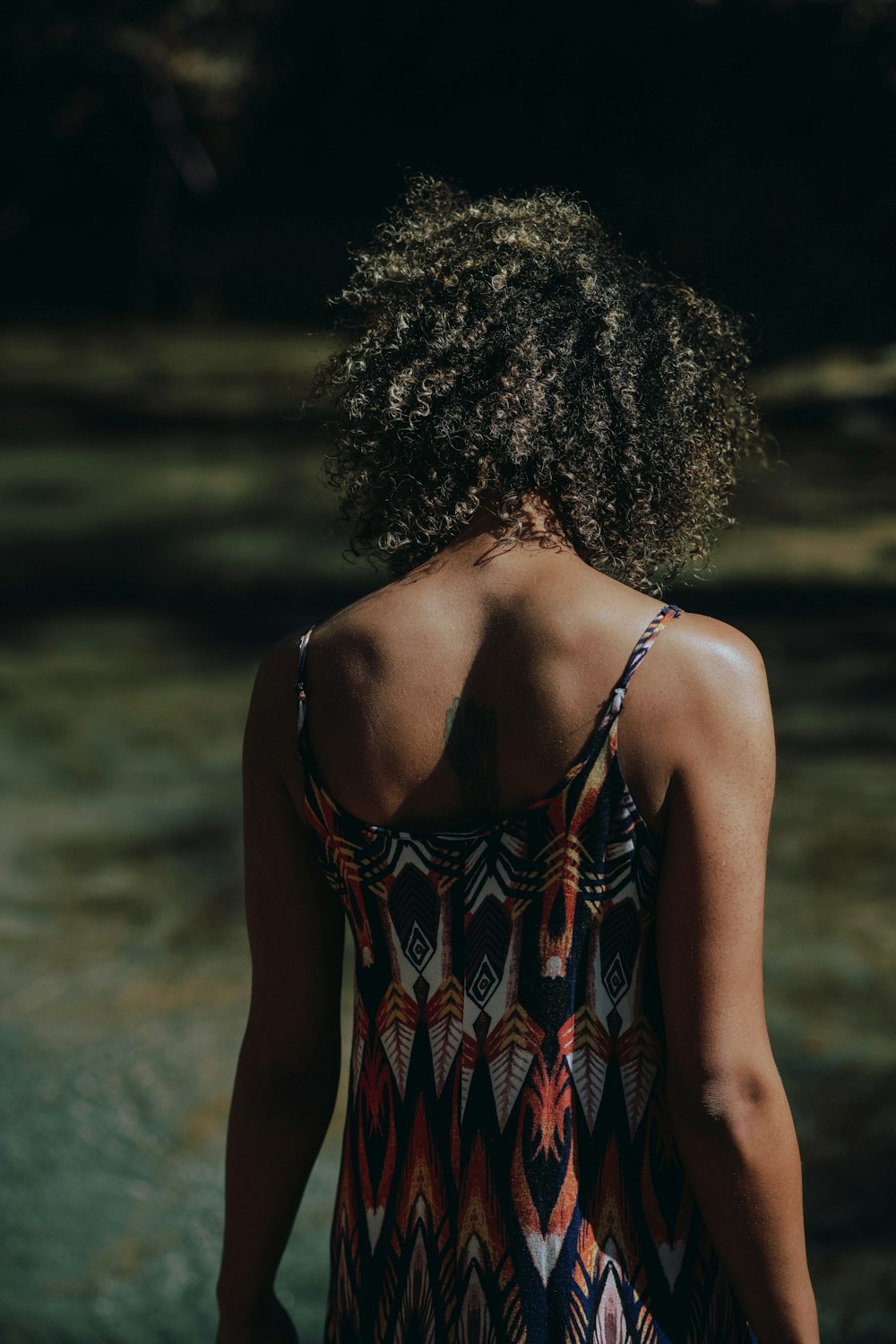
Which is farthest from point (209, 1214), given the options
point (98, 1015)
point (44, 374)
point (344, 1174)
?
point (44, 374)

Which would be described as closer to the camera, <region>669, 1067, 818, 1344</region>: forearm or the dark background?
<region>669, 1067, 818, 1344</region>: forearm

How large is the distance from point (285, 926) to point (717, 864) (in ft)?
1.28

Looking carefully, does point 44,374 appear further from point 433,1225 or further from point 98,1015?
point 433,1225

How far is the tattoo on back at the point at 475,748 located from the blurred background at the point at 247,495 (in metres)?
0.39

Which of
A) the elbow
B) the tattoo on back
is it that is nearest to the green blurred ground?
the tattoo on back

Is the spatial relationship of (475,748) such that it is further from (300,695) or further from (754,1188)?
(754,1188)

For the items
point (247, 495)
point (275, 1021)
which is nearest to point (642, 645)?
point (275, 1021)

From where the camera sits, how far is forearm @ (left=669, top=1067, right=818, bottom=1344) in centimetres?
109

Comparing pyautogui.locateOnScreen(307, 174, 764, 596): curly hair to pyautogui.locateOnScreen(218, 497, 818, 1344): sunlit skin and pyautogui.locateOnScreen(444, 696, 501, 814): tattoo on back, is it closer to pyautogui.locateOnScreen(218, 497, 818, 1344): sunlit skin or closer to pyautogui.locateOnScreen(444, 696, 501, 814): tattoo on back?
pyautogui.locateOnScreen(218, 497, 818, 1344): sunlit skin

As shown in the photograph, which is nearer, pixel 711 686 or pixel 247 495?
pixel 711 686

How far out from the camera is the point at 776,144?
362 inches

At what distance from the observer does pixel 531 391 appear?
1122mm

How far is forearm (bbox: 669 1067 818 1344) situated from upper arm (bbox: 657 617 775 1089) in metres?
0.02

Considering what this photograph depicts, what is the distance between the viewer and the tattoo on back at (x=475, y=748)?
1087 millimetres
